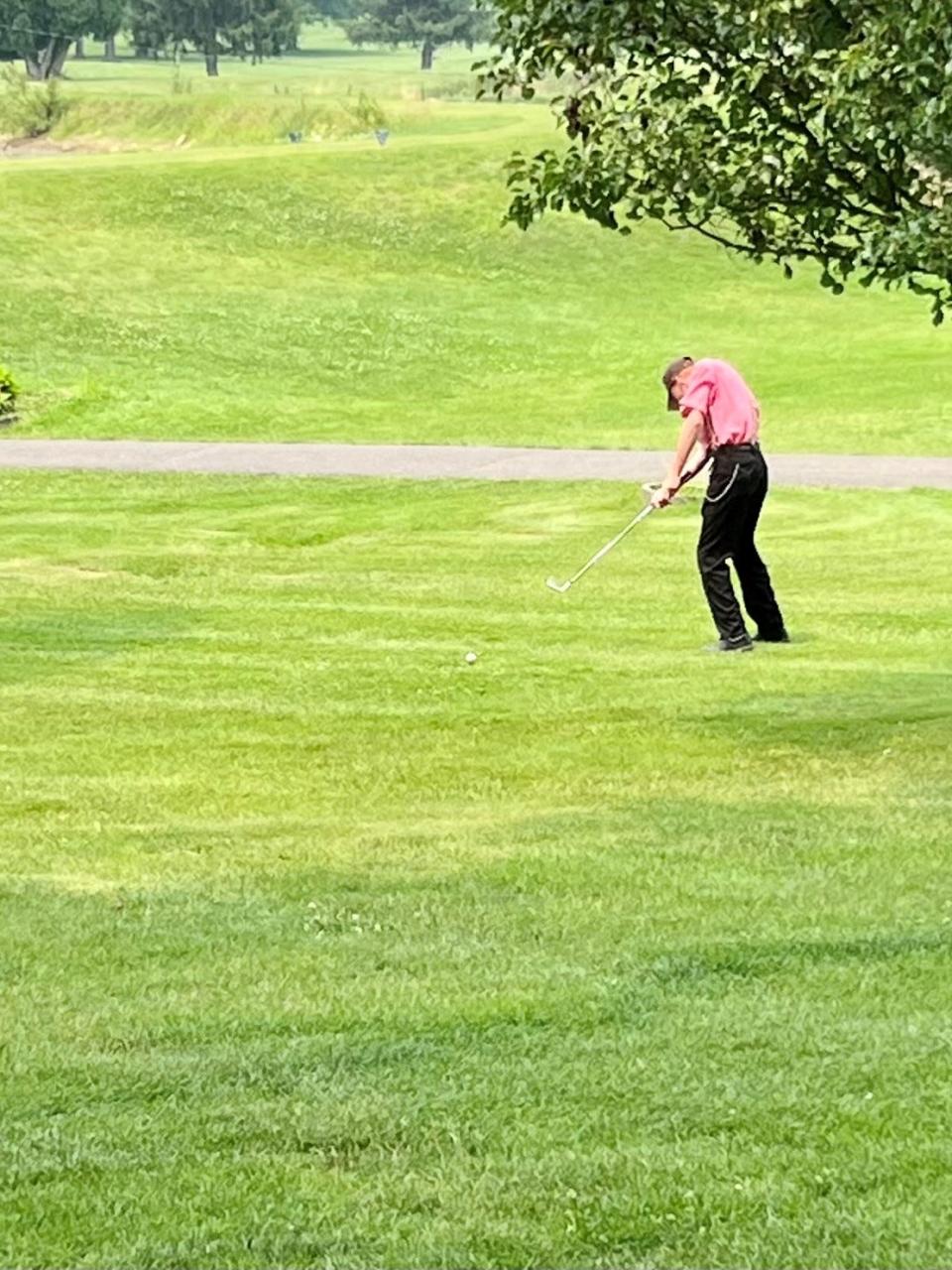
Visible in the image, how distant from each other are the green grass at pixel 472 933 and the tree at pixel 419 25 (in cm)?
12881

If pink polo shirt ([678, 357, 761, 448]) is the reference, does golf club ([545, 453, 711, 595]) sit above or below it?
below

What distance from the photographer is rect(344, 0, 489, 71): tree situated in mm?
146500

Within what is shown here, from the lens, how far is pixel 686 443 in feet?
47.9

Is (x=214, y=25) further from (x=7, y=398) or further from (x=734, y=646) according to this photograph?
(x=734, y=646)

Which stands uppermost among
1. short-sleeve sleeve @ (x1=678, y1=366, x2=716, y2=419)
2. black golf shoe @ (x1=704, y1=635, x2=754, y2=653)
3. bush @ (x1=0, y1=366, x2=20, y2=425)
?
short-sleeve sleeve @ (x1=678, y1=366, x2=716, y2=419)

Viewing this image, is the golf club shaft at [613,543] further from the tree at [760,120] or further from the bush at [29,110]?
the bush at [29,110]

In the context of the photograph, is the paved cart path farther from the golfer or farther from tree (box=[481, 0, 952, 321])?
tree (box=[481, 0, 952, 321])

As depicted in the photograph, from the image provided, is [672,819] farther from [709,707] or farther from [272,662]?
[272,662]

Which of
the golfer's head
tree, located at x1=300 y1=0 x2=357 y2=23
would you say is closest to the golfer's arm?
the golfer's head

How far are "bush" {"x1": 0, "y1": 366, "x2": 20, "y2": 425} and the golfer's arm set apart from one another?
59.1ft

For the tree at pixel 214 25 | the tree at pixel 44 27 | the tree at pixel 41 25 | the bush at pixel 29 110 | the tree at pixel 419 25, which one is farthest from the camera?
the tree at pixel 419 25

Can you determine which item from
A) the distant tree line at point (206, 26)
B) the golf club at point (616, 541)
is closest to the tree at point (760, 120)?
the golf club at point (616, 541)

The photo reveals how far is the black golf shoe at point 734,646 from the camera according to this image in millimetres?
15266

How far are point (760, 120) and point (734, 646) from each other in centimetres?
513
